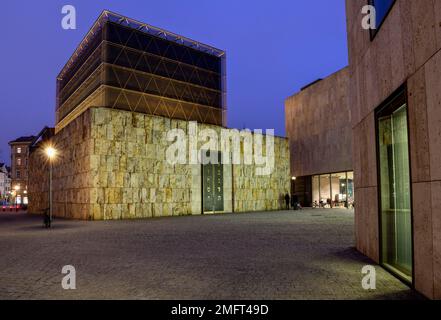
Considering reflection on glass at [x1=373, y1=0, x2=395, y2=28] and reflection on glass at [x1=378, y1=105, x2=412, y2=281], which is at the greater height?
reflection on glass at [x1=373, y1=0, x2=395, y2=28]

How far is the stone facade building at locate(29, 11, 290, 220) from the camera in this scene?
996 inches

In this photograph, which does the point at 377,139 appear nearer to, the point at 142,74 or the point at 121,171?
the point at 121,171

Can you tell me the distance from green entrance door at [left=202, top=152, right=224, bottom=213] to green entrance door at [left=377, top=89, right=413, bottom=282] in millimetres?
23185

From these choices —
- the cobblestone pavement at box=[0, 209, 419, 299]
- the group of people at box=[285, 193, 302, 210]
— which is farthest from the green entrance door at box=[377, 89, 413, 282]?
the group of people at box=[285, 193, 302, 210]

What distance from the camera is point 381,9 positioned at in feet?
23.7

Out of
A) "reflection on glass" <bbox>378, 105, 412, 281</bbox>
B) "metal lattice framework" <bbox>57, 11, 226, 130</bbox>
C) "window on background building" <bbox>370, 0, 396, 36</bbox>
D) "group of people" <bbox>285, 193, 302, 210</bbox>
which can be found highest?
"metal lattice framework" <bbox>57, 11, 226, 130</bbox>

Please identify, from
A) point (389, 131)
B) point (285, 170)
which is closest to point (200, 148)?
point (285, 170)

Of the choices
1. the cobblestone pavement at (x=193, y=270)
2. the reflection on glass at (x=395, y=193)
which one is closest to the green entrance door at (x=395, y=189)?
the reflection on glass at (x=395, y=193)

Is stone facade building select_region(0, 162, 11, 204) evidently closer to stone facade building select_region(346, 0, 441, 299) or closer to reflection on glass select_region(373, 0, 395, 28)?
stone facade building select_region(346, 0, 441, 299)

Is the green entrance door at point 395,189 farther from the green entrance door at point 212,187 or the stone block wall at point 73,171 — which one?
the green entrance door at point 212,187

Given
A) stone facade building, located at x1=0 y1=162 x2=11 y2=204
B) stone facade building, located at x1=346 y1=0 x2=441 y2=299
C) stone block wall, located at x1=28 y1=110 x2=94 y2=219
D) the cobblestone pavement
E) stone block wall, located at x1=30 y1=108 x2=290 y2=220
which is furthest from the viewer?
stone facade building, located at x1=0 y1=162 x2=11 y2=204

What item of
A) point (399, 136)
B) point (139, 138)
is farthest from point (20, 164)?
point (399, 136)

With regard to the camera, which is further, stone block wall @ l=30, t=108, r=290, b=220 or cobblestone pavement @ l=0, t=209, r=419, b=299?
stone block wall @ l=30, t=108, r=290, b=220

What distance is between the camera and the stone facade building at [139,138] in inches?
996
